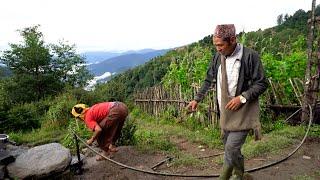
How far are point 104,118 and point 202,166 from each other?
1738 millimetres

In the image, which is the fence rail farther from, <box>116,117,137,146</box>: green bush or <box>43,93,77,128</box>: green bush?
<box>43,93,77,128</box>: green bush

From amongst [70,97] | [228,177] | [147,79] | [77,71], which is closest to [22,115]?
[70,97]

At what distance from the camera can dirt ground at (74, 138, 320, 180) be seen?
5586 millimetres

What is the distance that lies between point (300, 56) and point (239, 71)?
5829 mm

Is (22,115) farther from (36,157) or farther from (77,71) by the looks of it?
(77,71)

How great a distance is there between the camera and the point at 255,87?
12.4 feet

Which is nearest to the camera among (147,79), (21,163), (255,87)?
(255,87)

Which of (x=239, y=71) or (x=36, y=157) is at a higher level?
(x=239, y=71)

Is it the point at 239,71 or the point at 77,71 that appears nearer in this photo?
the point at 239,71

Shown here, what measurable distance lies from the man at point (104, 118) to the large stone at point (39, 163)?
615 mm

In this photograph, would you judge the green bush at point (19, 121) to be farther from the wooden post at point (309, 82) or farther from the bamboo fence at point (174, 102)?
the wooden post at point (309, 82)

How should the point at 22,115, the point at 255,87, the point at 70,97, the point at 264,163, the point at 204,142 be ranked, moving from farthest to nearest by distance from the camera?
the point at 70,97 < the point at 22,115 < the point at 204,142 < the point at 264,163 < the point at 255,87

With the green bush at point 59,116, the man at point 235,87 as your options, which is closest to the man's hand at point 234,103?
the man at point 235,87

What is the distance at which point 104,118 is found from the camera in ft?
20.3
